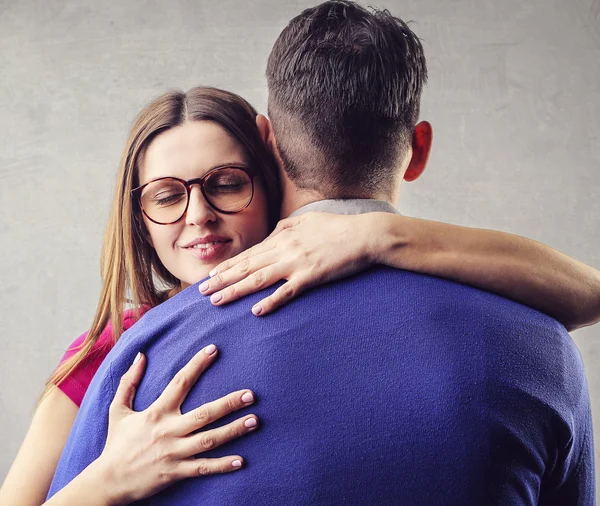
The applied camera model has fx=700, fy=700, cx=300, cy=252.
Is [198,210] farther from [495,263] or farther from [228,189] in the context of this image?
[495,263]

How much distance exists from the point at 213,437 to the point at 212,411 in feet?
0.12

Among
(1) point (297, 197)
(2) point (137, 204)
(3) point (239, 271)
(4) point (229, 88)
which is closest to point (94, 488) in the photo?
(3) point (239, 271)

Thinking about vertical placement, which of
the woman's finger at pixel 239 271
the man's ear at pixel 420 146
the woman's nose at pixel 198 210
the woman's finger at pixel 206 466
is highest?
the man's ear at pixel 420 146

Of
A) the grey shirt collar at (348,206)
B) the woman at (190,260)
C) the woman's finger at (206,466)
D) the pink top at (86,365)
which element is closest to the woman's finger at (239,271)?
the woman at (190,260)

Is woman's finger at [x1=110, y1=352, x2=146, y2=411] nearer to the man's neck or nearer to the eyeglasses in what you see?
the man's neck

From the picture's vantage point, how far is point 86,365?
152 cm

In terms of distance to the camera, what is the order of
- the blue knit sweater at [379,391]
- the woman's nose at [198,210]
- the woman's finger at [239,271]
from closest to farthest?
the blue knit sweater at [379,391]
the woman's finger at [239,271]
the woman's nose at [198,210]

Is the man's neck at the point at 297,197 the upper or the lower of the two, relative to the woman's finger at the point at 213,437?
upper

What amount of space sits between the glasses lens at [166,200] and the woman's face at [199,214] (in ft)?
0.05

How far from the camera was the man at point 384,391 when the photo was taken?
87 centimetres

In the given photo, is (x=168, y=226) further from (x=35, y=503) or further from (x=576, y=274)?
(x=576, y=274)

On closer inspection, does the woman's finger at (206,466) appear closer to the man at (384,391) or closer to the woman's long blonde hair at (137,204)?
the man at (384,391)

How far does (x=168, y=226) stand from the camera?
1433 mm

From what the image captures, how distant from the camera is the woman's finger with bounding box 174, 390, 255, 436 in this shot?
34.6 inches
